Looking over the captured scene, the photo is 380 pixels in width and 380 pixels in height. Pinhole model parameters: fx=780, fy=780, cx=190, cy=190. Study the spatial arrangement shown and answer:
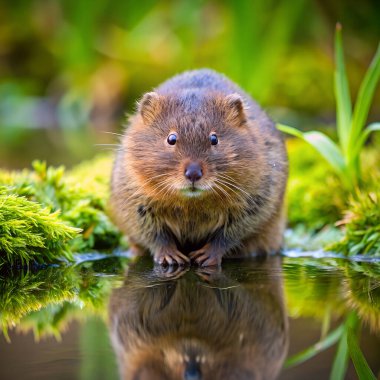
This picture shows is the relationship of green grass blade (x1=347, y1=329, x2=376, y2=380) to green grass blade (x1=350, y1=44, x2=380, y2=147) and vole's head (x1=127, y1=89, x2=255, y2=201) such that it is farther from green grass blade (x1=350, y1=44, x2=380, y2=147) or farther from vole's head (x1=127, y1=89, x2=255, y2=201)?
green grass blade (x1=350, y1=44, x2=380, y2=147)

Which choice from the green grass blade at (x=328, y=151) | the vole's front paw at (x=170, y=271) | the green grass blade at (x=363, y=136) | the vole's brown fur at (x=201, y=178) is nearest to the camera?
the vole's front paw at (x=170, y=271)

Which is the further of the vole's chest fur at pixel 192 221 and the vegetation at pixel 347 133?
the vegetation at pixel 347 133

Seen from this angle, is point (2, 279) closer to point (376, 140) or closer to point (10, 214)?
point (10, 214)

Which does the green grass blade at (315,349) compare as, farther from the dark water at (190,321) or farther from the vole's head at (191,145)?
the vole's head at (191,145)

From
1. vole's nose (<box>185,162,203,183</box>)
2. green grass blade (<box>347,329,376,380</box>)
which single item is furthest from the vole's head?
green grass blade (<box>347,329,376,380</box>)

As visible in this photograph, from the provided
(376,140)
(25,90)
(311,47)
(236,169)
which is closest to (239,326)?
(236,169)

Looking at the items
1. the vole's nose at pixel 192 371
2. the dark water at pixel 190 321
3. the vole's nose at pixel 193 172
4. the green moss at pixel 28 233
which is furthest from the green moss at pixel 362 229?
the vole's nose at pixel 192 371
